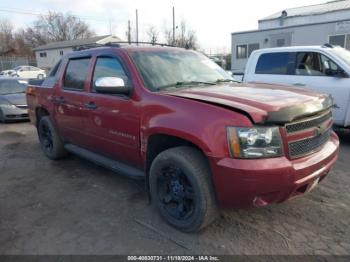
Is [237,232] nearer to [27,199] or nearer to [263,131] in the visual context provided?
[263,131]

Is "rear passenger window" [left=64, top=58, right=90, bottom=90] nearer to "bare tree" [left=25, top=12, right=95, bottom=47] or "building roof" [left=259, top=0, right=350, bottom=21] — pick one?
"building roof" [left=259, top=0, right=350, bottom=21]

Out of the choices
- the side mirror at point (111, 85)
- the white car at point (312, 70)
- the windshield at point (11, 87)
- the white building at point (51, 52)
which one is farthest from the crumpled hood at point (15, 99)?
the white building at point (51, 52)

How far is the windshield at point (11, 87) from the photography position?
35.6ft

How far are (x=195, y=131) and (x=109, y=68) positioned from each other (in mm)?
1782

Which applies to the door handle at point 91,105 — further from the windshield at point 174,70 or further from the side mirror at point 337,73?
the side mirror at point 337,73

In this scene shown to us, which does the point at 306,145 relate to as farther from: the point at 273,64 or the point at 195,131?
the point at 273,64

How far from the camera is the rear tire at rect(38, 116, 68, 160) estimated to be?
5.69m

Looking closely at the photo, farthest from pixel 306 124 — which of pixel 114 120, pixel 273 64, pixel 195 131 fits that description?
pixel 273 64

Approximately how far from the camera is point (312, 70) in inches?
276

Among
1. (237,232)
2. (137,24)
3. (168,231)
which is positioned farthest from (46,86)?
(137,24)

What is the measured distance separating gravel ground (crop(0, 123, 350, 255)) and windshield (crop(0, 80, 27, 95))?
680 centimetres

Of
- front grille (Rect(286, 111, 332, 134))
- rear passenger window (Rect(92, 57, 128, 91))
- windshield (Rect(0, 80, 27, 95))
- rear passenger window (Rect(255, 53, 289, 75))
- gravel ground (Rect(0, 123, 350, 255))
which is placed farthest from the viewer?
windshield (Rect(0, 80, 27, 95))

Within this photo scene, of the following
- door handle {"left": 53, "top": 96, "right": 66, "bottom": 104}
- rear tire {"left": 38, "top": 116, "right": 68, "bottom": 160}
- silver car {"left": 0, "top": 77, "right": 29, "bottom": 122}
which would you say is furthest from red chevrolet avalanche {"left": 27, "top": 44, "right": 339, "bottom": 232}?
silver car {"left": 0, "top": 77, "right": 29, "bottom": 122}

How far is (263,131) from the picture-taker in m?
2.85
